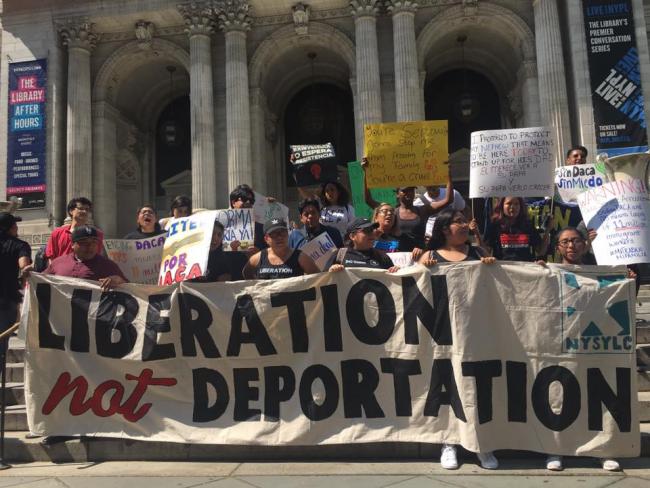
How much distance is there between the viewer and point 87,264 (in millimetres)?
5074

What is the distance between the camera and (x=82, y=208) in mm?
6059

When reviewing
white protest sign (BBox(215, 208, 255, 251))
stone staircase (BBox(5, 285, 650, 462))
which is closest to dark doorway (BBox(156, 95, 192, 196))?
white protest sign (BBox(215, 208, 255, 251))

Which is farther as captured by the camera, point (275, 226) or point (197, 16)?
point (197, 16)

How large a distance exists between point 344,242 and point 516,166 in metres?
2.13

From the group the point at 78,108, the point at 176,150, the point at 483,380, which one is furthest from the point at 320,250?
the point at 176,150

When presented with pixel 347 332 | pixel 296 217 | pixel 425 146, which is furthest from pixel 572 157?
pixel 296 217

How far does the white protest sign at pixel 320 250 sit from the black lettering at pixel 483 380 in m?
1.71

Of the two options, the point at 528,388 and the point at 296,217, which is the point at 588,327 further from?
the point at 296,217

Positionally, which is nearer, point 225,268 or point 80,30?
point 225,268

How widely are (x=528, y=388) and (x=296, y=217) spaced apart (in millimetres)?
20529

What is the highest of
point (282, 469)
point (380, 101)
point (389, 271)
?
point (380, 101)

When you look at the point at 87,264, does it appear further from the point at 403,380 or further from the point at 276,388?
the point at 403,380

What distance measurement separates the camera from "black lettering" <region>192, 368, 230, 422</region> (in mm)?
4613

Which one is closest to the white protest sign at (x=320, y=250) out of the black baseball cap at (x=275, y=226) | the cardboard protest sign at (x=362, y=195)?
the black baseball cap at (x=275, y=226)
